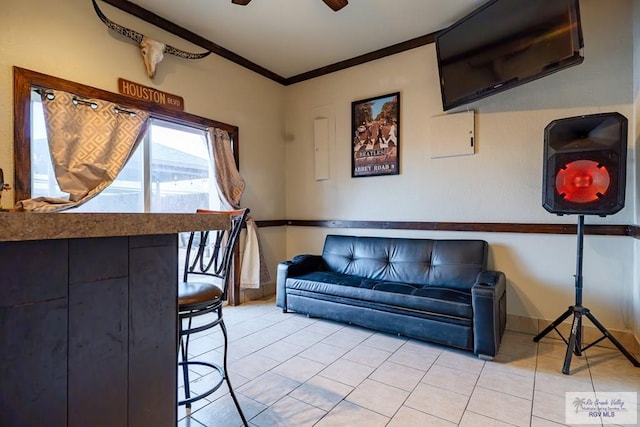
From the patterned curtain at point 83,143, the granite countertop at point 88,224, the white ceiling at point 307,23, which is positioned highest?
the white ceiling at point 307,23

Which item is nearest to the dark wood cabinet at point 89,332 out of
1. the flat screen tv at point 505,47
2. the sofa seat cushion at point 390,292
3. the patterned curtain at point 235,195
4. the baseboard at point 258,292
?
the sofa seat cushion at point 390,292

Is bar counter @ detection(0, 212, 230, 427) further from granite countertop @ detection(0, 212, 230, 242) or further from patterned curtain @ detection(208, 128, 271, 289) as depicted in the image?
patterned curtain @ detection(208, 128, 271, 289)

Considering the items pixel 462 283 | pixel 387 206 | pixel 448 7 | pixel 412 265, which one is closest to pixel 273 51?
pixel 448 7

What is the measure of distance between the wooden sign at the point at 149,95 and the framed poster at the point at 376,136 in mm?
2006

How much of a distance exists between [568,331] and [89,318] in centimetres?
341

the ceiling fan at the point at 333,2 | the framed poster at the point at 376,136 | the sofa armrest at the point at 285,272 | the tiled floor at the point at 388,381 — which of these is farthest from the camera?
the framed poster at the point at 376,136

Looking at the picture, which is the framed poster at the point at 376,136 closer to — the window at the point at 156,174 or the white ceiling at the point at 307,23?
the white ceiling at the point at 307,23

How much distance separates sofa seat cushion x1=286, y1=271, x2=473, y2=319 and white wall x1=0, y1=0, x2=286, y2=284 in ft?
3.91

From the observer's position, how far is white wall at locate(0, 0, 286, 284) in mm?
2184

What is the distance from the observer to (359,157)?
3844mm

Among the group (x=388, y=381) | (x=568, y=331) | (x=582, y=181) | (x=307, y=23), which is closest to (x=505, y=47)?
(x=582, y=181)

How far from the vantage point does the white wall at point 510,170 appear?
2.56m

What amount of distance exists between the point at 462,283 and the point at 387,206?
1194 mm

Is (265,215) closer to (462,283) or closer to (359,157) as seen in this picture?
(359,157)
